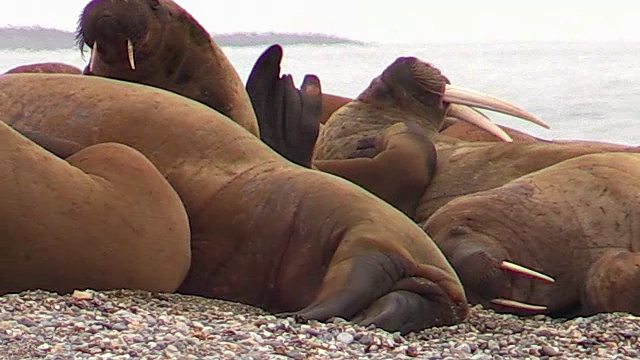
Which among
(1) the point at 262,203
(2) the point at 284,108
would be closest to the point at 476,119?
(2) the point at 284,108

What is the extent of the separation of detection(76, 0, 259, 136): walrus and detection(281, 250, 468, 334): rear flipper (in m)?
1.51

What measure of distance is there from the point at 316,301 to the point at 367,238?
29 cm

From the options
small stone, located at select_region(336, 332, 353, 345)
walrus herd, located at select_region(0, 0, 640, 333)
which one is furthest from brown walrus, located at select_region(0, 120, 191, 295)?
small stone, located at select_region(336, 332, 353, 345)

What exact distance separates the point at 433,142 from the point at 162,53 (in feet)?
6.73

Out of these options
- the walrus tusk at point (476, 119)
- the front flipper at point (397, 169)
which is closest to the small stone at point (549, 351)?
the front flipper at point (397, 169)

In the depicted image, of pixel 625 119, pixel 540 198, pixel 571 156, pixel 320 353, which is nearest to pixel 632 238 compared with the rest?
pixel 540 198

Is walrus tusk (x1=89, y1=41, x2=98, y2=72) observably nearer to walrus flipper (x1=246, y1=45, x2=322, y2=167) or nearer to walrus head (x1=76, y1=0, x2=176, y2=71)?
walrus head (x1=76, y1=0, x2=176, y2=71)

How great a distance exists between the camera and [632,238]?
18.5 feet

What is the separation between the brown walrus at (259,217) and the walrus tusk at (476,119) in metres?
2.76

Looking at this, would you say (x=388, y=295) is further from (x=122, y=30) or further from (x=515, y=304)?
(x=122, y=30)

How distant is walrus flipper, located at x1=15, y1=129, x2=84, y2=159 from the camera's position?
4754 mm

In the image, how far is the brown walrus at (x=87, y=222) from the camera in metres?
4.27

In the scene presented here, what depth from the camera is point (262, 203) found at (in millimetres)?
4801

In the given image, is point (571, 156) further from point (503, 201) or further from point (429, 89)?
point (429, 89)
